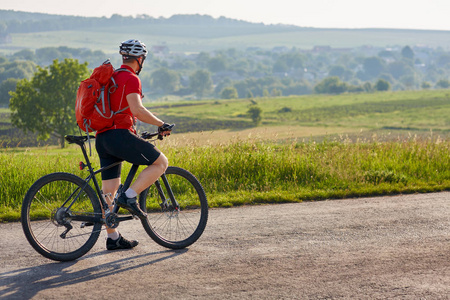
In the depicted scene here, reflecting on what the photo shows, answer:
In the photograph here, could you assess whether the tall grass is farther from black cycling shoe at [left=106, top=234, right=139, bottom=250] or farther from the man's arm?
the man's arm

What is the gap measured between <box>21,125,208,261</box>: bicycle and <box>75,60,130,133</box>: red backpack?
Result: 10.7 inches

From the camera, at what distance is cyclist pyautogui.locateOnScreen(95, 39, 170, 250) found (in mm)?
4727

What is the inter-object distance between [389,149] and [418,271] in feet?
21.7

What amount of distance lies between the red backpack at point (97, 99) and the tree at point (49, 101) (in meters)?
61.4

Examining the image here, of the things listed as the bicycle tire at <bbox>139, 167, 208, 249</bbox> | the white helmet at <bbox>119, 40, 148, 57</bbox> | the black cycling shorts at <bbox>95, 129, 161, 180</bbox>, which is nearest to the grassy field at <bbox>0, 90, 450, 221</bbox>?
the bicycle tire at <bbox>139, 167, 208, 249</bbox>

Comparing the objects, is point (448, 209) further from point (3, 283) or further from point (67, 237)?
point (3, 283)

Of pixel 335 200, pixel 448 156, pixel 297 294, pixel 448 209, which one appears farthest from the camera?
pixel 448 156

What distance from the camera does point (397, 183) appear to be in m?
8.58

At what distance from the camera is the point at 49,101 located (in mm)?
64812

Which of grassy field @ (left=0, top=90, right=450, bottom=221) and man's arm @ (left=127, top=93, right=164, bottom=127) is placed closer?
man's arm @ (left=127, top=93, right=164, bottom=127)

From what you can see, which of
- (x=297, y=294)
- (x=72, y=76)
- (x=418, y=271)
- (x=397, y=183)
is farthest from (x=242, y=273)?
(x=72, y=76)

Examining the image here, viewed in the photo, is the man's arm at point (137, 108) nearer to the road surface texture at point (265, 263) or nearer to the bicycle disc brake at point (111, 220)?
the bicycle disc brake at point (111, 220)

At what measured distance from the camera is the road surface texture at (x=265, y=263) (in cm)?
404

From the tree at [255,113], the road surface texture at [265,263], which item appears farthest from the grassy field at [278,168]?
the tree at [255,113]
